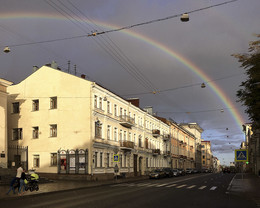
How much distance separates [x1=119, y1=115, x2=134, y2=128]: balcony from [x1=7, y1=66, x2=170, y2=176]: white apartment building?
0.79 metres

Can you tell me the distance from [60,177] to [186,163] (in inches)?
2742

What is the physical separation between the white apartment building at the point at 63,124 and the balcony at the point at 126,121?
79 cm

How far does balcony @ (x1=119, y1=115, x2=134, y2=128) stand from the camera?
4773 centimetres

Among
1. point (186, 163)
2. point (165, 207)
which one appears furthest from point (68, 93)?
point (186, 163)

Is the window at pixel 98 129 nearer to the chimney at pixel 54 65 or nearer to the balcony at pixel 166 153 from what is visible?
the chimney at pixel 54 65

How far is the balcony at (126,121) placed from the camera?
47734 mm

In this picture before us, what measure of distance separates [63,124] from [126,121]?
10911mm

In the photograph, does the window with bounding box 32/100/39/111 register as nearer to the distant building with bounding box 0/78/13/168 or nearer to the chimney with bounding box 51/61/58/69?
the chimney with bounding box 51/61/58/69

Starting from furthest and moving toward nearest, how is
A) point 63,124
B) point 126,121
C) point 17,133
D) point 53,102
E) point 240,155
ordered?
point 126,121 < point 17,133 < point 53,102 < point 63,124 < point 240,155

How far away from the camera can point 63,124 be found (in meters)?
40.3

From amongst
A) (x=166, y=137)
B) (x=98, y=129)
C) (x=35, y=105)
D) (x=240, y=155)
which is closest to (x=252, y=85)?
(x=240, y=155)

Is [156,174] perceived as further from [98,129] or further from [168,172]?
[98,129]

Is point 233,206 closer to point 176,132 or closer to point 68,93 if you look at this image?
point 68,93

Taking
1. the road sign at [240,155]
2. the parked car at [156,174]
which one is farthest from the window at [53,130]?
the road sign at [240,155]
